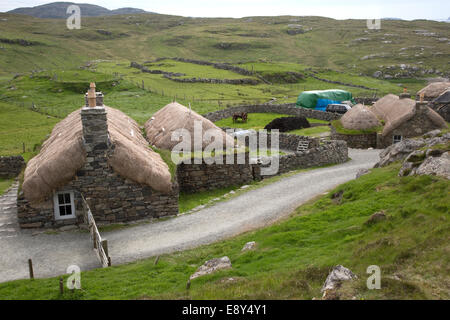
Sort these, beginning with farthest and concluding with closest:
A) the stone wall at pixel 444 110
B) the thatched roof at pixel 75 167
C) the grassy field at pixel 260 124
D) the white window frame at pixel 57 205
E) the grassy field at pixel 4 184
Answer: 1. the stone wall at pixel 444 110
2. the grassy field at pixel 260 124
3. the grassy field at pixel 4 184
4. the white window frame at pixel 57 205
5. the thatched roof at pixel 75 167

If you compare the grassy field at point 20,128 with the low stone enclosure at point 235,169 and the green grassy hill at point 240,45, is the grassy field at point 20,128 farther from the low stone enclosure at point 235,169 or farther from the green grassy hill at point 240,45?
the green grassy hill at point 240,45

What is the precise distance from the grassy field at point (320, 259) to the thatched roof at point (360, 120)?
72.1 feet

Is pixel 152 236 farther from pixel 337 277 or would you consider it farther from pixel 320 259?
pixel 337 277

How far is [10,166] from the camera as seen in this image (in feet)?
96.2

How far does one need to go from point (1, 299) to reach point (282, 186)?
16366 mm

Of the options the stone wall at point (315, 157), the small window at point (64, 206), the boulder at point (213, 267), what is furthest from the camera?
the stone wall at point (315, 157)

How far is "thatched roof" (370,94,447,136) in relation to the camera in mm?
35250

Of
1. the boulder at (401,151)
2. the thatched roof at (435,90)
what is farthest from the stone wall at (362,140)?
the thatched roof at (435,90)

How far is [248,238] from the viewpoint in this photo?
635 inches

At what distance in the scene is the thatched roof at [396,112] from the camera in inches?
1388

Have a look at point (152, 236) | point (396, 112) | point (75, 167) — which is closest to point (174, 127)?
point (75, 167)

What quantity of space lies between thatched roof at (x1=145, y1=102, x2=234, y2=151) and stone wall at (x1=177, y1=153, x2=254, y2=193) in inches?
86.4
